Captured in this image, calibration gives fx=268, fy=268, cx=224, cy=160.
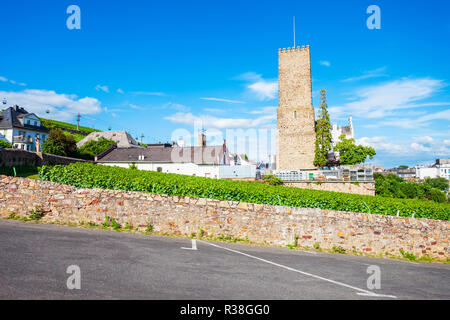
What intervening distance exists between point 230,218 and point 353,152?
4345 centimetres

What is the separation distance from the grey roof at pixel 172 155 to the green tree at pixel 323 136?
17224 mm

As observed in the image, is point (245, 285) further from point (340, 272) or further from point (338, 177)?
point (338, 177)

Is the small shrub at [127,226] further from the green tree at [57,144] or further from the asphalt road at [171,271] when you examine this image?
the green tree at [57,144]

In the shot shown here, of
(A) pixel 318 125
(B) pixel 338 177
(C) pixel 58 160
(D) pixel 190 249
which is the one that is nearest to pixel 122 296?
(D) pixel 190 249

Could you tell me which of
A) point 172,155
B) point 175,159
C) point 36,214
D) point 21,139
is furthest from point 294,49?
point 21,139

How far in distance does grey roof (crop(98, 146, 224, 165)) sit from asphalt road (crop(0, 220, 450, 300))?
37.9 m

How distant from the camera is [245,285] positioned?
7062 millimetres

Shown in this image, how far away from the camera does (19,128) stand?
60.8m

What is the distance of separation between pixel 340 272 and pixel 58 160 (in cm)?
2885

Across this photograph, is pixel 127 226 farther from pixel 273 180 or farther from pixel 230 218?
pixel 273 180

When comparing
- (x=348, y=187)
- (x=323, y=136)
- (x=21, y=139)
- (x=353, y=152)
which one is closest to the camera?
(x=348, y=187)

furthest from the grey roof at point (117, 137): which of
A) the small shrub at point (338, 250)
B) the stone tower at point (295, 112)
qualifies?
the small shrub at point (338, 250)

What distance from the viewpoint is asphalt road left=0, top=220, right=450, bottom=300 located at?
600cm
